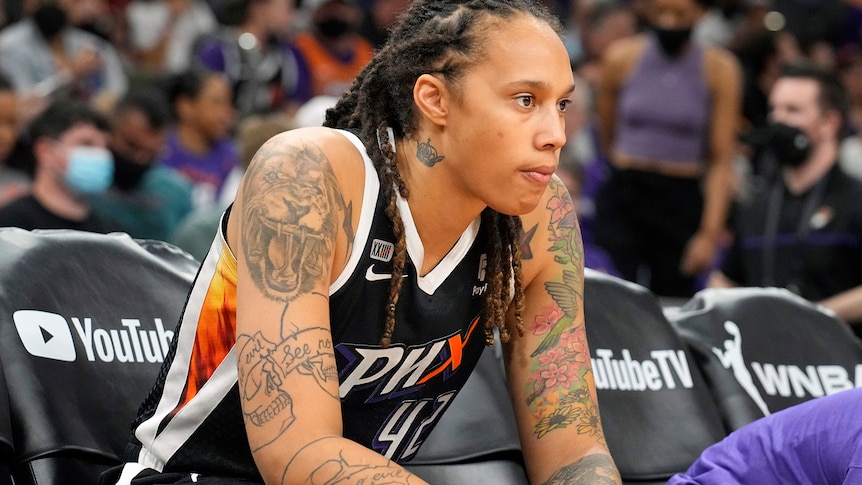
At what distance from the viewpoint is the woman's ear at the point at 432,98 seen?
2.30 metres

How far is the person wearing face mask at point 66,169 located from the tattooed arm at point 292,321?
3.09m

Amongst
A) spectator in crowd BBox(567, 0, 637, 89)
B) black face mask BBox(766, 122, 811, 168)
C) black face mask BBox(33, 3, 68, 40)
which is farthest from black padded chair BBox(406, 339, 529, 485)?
spectator in crowd BBox(567, 0, 637, 89)

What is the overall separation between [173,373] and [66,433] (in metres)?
0.37

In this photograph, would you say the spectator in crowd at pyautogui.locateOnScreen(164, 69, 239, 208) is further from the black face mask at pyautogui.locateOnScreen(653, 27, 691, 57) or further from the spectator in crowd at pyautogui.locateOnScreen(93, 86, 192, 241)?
the black face mask at pyautogui.locateOnScreen(653, 27, 691, 57)

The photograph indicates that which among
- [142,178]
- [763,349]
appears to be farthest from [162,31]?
[763,349]

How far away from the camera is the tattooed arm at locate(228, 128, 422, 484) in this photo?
6.88 feet

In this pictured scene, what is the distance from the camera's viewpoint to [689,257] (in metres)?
6.32

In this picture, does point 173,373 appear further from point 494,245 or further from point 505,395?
point 505,395

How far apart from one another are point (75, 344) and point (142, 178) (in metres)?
3.65

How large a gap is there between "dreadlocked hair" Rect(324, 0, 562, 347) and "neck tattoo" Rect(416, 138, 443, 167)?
0.04 m

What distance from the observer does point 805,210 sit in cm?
549

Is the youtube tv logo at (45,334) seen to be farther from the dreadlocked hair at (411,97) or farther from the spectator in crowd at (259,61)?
the spectator in crowd at (259,61)

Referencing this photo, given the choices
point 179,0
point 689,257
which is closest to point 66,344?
point 689,257

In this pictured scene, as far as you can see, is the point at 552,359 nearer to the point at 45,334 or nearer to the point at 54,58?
the point at 45,334
